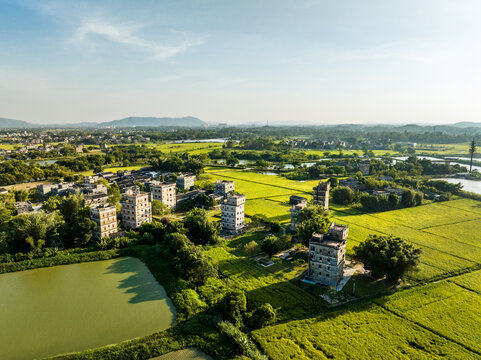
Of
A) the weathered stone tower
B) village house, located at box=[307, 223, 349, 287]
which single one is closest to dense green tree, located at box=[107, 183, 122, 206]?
the weathered stone tower

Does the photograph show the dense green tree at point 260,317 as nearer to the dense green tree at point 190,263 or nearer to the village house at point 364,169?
the dense green tree at point 190,263

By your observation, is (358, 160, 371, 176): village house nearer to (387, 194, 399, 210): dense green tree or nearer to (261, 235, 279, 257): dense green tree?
(387, 194, 399, 210): dense green tree

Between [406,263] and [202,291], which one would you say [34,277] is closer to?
[202,291]

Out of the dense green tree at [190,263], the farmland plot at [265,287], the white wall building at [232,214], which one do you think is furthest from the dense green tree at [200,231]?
the dense green tree at [190,263]

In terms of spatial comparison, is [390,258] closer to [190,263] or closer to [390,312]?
[390,312]

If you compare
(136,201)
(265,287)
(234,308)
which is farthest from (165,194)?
(234,308)

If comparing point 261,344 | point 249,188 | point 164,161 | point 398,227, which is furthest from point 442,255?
point 164,161
